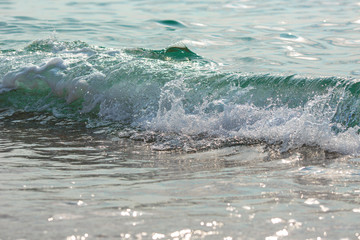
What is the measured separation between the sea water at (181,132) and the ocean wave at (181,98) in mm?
17

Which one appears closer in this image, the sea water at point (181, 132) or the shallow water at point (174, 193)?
the shallow water at point (174, 193)

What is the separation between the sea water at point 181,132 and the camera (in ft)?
9.78

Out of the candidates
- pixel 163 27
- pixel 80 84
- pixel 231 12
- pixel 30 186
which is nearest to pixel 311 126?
pixel 30 186

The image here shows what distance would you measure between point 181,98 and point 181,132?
0.78 m

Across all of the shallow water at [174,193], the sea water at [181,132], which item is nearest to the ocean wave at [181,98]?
the sea water at [181,132]

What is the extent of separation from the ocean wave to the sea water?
0.05ft

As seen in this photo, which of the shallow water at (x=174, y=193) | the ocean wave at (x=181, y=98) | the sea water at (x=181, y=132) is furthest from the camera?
the ocean wave at (x=181, y=98)

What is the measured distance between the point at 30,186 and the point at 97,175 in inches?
20.5

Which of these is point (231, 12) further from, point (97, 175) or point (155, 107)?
point (97, 175)

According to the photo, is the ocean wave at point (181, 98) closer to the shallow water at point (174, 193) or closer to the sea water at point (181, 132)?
the sea water at point (181, 132)

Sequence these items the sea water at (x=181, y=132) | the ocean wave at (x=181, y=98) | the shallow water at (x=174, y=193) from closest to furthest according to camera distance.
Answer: the shallow water at (x=174, y=193) < the sea water at (x=181, y=132) < the ocean wave at (x=181, y=98)

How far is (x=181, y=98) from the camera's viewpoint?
6219 millimetres

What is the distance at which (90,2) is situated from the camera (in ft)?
51.2

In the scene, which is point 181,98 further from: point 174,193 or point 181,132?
point 174,193
